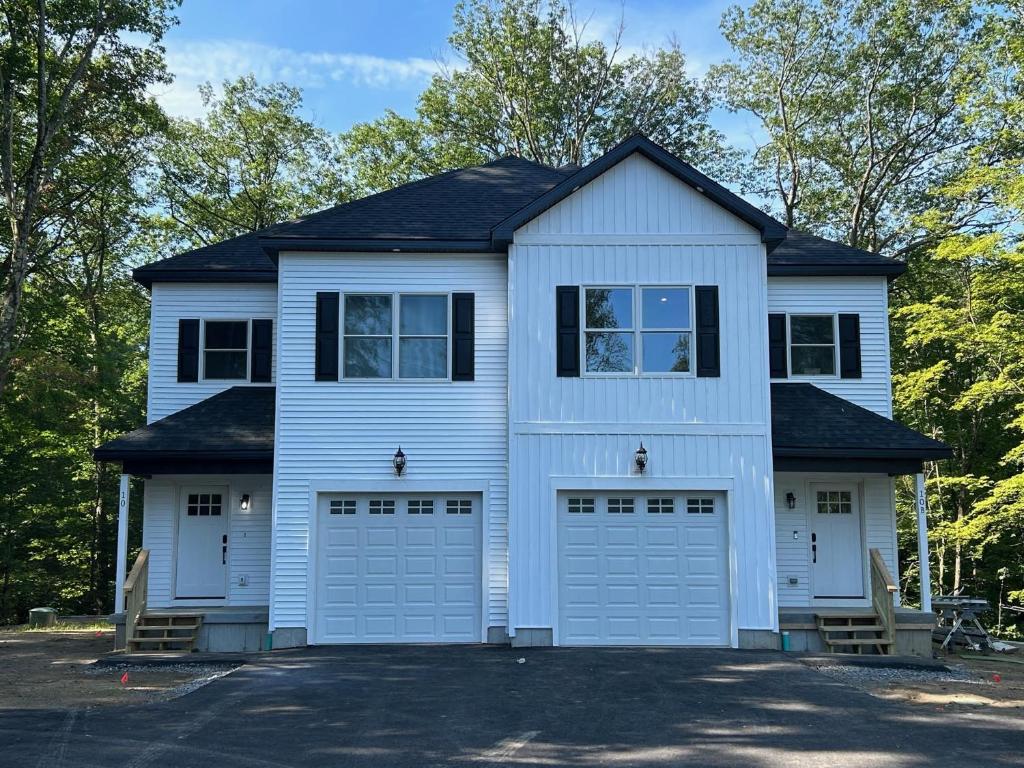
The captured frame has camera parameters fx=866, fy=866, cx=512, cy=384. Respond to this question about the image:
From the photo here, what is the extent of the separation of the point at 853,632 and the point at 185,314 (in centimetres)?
1210

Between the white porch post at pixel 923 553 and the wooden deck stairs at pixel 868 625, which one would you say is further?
the white porch post at pixel 923 553

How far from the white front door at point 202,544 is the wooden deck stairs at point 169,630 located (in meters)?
0.84

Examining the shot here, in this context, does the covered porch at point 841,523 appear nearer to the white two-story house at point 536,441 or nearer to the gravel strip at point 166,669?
the white two-story house at point 536,441

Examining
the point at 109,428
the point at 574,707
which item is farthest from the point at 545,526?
the point at 109,428

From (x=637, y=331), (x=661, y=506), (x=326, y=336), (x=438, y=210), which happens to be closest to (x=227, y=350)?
(x=326, y=336)

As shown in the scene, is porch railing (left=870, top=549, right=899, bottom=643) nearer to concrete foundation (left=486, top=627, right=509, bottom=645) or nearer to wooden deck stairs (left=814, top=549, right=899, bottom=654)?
wooden deck stairs (left=814, top=549, right=899, bottom=654)

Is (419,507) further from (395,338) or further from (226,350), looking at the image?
(226,350)

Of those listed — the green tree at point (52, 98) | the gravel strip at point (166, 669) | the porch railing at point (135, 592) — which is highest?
the green tree at point (52, 98)

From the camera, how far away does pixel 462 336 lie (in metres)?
13.3

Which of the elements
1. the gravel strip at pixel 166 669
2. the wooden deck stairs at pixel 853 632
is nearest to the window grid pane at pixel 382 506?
the gravel strip at pixel 166 669

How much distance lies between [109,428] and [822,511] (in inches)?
828

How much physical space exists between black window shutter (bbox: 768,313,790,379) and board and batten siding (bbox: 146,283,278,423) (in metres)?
8.62

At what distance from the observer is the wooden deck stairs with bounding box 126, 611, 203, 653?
13.1 m

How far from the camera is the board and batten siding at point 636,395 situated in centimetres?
1257
